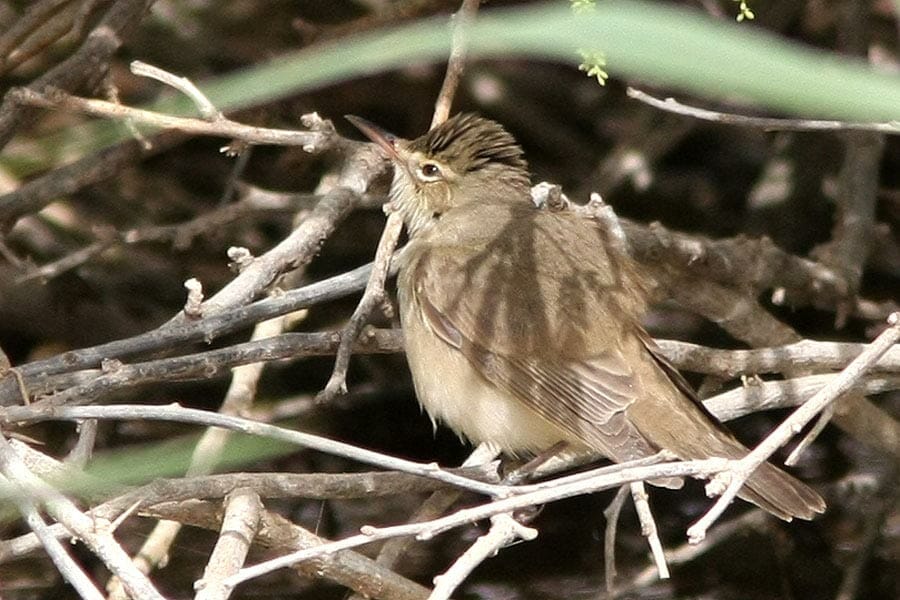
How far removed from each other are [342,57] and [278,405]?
3.55m

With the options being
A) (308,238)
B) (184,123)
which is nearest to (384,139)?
(308,238)

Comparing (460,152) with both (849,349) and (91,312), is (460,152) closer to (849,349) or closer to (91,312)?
(849,349)

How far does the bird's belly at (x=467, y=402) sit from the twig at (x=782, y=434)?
3.63 feet

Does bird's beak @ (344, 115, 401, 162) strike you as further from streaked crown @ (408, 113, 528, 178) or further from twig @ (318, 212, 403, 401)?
twig @ (318, 212, 403, 401)

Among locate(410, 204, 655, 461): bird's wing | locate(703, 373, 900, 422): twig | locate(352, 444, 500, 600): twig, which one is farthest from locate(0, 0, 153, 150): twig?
locate(703, 373, 900, 422): twig

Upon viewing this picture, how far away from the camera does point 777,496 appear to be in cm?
299

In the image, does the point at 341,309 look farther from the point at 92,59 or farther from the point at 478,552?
the point at 478,552

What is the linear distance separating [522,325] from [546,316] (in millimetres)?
65

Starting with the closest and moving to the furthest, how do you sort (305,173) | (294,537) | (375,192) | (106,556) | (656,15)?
(656,15) → (106,556) → (294,537) → (375,192) → (305,173)

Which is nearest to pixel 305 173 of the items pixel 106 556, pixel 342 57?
pixel 106 556

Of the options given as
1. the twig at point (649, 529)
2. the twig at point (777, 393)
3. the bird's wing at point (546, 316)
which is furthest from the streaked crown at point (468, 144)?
the twig at point (649, 529)

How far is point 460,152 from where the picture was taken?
3814 millimetres

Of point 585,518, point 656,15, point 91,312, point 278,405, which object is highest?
point 656,15

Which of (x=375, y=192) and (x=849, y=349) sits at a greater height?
(x=375, y=192)
